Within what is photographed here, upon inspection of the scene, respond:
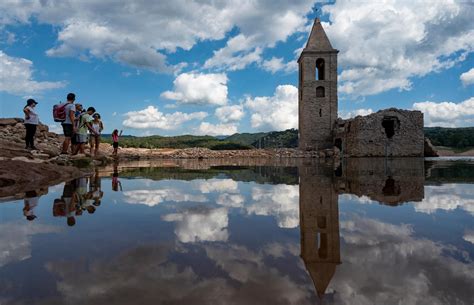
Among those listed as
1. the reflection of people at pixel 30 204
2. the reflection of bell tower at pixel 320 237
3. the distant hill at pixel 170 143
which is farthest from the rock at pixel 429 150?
the reflection of people at pixel 30 204

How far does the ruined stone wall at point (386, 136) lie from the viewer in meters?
23.2

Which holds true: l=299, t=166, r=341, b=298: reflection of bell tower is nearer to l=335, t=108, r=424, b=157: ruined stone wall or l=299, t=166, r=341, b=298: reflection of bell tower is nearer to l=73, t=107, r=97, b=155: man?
l=73, t=107, r=97, b=155: man

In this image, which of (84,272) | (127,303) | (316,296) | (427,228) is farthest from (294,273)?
(427,228)

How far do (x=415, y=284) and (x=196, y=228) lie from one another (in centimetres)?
201

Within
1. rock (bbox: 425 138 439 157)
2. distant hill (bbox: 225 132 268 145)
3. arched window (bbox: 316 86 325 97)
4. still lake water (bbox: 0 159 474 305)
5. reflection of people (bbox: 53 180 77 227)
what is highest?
distant hill (bbox: 225 132 268 145)

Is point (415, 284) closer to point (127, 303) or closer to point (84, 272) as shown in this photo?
point (127, 303)

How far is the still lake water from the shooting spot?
182 centimetres

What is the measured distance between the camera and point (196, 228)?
3256 mm

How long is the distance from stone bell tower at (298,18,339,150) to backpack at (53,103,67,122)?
21515 millimetres

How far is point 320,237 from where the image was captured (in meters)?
2.87

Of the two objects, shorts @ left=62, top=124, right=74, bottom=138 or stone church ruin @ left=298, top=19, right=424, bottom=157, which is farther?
stone church ruin @ left=298, top=19, right=424, bottom=157

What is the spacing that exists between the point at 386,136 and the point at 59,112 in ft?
69.9

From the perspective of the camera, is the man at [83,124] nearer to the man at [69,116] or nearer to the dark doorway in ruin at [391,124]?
the man at [69,116]

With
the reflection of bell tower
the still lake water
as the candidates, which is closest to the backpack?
the still lake water
